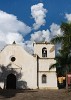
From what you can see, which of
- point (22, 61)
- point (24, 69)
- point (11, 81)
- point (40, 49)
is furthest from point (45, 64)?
point (11, 81)

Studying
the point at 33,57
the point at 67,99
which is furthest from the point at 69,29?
the point at 33,57

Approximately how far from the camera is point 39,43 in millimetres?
44625

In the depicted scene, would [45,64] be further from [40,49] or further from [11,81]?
[11,81]

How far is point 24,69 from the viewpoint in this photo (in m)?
43.4

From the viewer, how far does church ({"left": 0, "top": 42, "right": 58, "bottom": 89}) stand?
1700 inches

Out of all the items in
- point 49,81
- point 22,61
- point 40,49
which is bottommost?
point 49,81

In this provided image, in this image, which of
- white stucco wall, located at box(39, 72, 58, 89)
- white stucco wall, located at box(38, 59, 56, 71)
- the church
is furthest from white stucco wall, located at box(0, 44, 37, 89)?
white stucco wall, located at box(39, 72, 58, 89)

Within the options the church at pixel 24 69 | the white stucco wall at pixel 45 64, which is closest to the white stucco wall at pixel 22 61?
the church at pixel 24 69

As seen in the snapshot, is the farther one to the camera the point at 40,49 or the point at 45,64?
the point at 40,49

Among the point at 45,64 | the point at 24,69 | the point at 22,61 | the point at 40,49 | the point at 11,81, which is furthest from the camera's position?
the point at 40,49

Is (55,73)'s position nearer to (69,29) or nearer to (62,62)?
(62,62)

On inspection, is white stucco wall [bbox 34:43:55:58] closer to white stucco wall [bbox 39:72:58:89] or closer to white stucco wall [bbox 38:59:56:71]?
white stucco wall [bbox 38:59:56:71]

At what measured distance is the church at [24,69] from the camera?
142 ft

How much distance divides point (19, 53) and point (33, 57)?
6.57 feet
